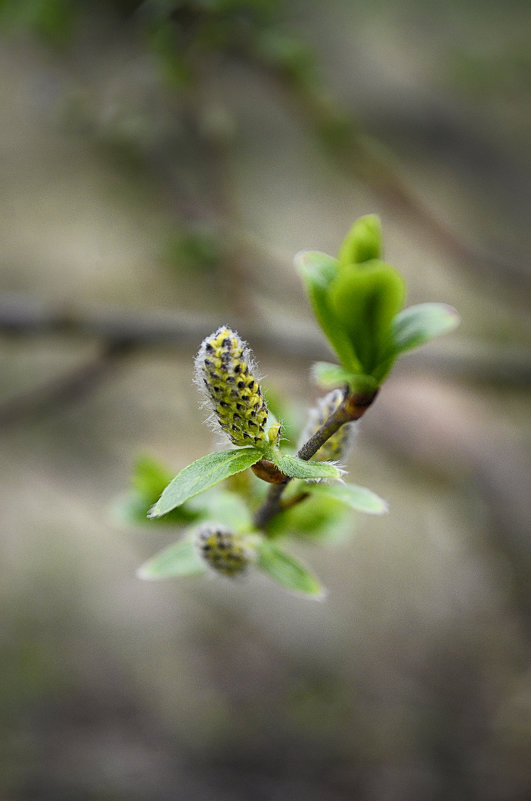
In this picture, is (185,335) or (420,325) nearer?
(420,325)

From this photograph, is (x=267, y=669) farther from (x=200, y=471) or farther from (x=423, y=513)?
(x=200, y=471)

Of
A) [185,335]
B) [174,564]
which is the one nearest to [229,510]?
[174,564]

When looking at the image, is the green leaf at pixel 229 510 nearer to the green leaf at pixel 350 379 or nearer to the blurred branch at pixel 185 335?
the green leaf at pixel 350 379

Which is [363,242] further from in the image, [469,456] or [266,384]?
[469,456]

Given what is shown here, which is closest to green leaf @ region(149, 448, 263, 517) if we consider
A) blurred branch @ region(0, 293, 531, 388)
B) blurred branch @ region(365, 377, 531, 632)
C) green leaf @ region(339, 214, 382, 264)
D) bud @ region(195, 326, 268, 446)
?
bud @ region(195, 326, 268, 446)

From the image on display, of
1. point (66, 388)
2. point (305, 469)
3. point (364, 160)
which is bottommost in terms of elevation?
point (305, 469)

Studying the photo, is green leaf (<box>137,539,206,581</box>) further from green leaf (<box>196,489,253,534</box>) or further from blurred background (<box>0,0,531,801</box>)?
blurred background (<box>0,0,531,801</box>)

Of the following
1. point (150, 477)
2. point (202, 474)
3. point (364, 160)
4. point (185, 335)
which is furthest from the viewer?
point (364, 160)
